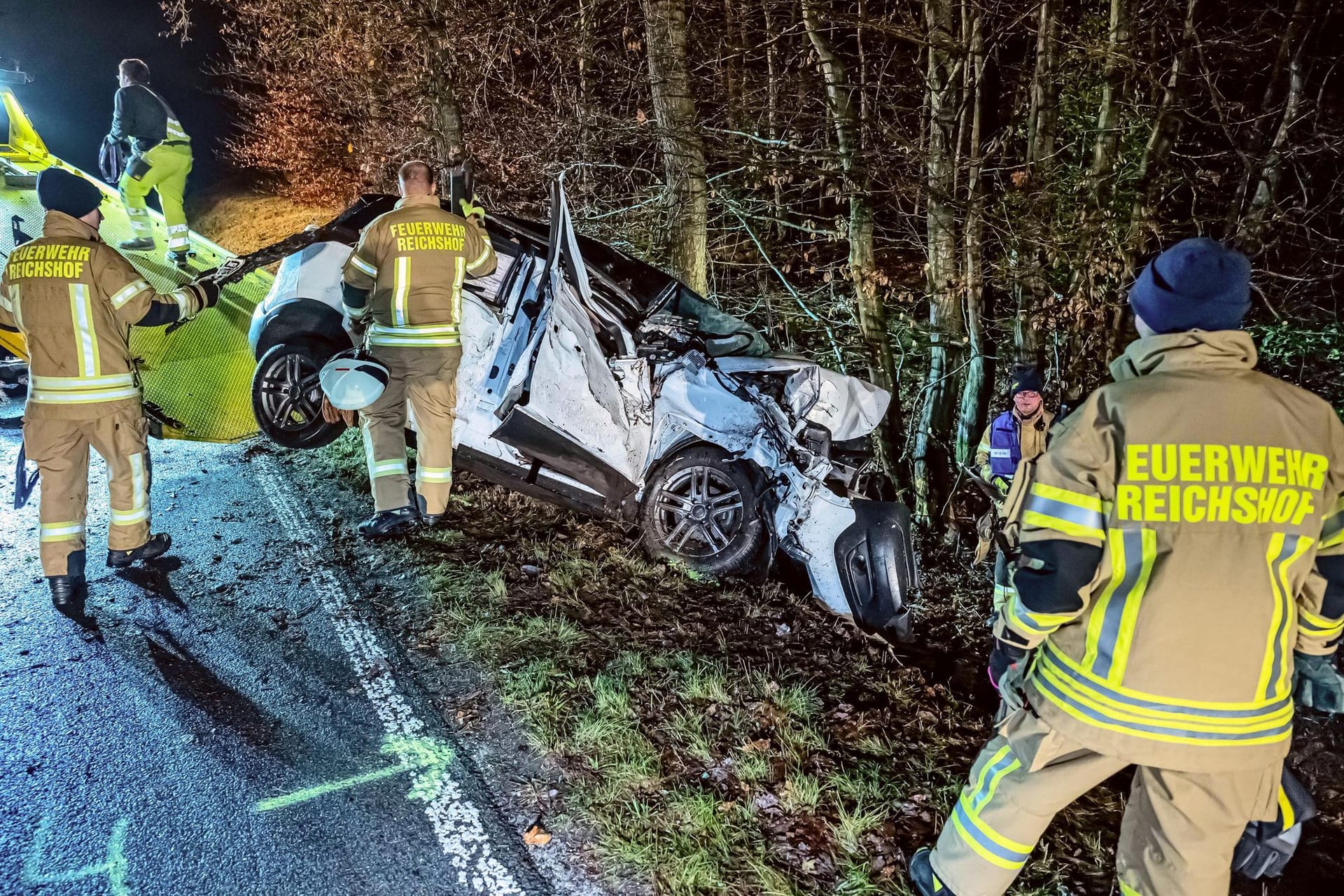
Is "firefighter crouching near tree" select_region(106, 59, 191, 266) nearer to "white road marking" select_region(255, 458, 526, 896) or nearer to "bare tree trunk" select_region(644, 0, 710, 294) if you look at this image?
"white road marking" select_region(255, 458, 526, 896)

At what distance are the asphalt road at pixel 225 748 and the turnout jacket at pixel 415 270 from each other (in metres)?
1.34

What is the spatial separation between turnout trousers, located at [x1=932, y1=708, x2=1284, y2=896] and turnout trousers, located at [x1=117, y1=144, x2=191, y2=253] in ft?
23.9

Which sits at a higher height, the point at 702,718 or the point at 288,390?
the point at 288,390

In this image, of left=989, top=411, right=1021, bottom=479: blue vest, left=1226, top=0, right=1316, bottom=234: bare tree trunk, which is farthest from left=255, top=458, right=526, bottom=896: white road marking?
left=1226, top=0, right=1316, bottom=234: bare tree trunk

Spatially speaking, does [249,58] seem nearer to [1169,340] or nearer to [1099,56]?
[1099,56]

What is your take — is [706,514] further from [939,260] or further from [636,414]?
[939,260]

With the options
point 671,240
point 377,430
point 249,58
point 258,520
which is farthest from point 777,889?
point 249,58

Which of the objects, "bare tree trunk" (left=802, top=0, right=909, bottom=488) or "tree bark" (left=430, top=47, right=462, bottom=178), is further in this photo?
"tree bark" (left=430, top=47, right=462, bottom=178)

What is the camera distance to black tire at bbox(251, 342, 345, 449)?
4.71 meters

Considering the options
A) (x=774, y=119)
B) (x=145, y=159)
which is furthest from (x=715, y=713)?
(x=145, y=159)

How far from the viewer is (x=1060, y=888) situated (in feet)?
8.06

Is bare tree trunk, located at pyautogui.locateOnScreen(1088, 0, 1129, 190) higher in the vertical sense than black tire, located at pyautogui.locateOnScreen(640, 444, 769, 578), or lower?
higher

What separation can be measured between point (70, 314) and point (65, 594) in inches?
51.5

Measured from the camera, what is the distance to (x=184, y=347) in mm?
5637
